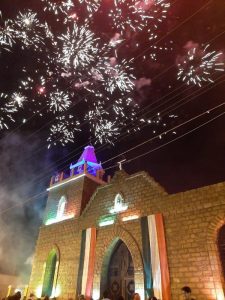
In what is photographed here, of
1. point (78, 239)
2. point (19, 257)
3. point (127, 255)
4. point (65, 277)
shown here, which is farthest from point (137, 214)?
point (19, 257)

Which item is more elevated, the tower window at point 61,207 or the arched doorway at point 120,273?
the tower window at point 61,207

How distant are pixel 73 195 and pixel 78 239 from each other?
12.4 ft

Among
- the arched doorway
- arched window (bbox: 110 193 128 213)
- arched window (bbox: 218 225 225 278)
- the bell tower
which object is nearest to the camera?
arched window (bbox: 218 225 225 278)

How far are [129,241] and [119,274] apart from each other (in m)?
2.09

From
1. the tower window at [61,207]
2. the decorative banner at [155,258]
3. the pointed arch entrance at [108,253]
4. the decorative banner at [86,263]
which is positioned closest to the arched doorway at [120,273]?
the pointed arch entrance at [108,253]

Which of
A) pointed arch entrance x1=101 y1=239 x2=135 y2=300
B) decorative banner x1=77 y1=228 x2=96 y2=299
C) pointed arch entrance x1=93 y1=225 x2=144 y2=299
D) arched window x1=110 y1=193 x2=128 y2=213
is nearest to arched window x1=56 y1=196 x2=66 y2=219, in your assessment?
decorative banner x1=77 y1=228 x2=96 y2=299

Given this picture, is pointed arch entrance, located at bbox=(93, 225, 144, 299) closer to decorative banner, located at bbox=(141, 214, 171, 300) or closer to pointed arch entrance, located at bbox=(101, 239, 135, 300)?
pointed arch entrance, located at bbox=(101, 239, 135, 300)

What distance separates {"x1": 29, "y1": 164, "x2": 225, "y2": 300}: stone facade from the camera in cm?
1145

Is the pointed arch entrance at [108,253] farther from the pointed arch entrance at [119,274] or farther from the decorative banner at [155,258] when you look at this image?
the decorative banner at [155,258]

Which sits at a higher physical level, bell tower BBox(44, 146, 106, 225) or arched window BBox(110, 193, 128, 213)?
bell tower BBox(44, 146, 106, 225)

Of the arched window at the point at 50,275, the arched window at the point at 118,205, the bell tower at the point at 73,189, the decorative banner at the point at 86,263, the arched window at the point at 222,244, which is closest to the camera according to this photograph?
the arched window at the point at 222,244

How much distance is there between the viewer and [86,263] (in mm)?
15055

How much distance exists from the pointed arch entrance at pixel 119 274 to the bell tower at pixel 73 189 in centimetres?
416

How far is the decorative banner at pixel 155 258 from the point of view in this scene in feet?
38.6
